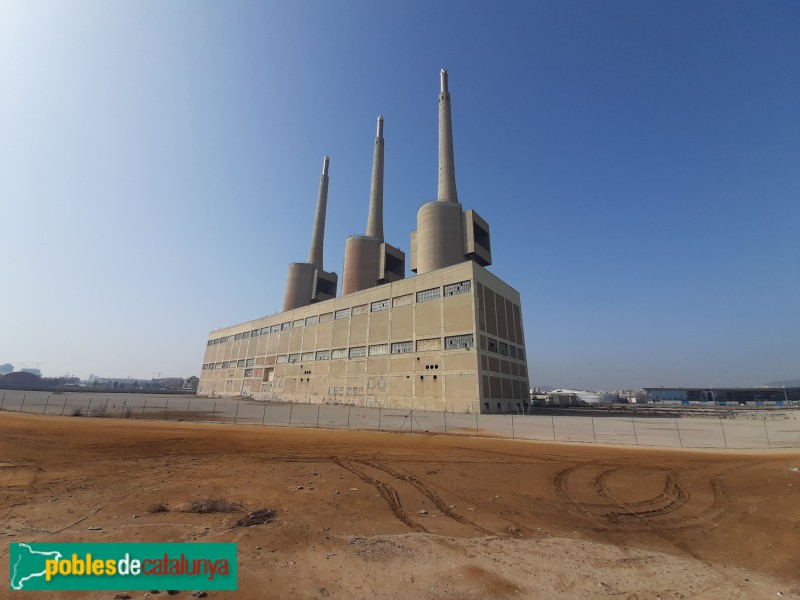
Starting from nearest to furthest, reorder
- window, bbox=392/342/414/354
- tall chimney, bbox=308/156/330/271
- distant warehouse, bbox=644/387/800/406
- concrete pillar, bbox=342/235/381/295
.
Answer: window, bbox=392/342/414/354
concrete pillar, bbox=342/235/381/295
tall chimney, bbox=308/156/330/271
distant warehouse, bbox=644/387/800/406

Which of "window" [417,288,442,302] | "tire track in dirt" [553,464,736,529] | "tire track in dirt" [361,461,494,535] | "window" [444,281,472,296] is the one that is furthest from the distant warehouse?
"tire track in dirt" [361,461,494,535]

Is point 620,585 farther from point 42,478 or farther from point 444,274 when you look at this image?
point 444,274

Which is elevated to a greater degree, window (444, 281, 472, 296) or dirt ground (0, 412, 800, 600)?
window (444, 281, 472, 296)

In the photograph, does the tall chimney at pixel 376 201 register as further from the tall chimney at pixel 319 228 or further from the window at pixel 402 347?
the window at pixel 402 347

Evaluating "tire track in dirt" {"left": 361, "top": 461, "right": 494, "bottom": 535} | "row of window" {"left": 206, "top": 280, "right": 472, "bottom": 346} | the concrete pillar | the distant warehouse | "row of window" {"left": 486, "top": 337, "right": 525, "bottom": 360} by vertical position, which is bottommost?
"tire track in dirt" {"left": 361, "top": 461, "right": 494, "bottom": 535}

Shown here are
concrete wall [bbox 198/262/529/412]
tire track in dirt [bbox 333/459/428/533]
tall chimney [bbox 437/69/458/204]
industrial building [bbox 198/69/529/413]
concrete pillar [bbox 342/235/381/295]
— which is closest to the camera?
tire track in dirt [bbox 333/459/428/533]

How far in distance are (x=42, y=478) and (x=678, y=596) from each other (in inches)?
636

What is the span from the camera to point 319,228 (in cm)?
10225

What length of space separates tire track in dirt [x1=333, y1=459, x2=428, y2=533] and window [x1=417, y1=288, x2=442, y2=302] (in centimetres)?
4059

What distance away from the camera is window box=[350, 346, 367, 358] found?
5981cm

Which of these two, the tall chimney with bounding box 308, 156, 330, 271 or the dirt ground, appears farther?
the tall chimney with bounding box 308, 156, 330, 271

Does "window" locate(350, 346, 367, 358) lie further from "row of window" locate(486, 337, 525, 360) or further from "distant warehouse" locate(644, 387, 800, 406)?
"distant warehouse" locate(644, 387, 800, 406)

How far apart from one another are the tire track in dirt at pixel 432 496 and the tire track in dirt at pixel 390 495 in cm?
81

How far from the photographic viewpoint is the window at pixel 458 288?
1944 inches
